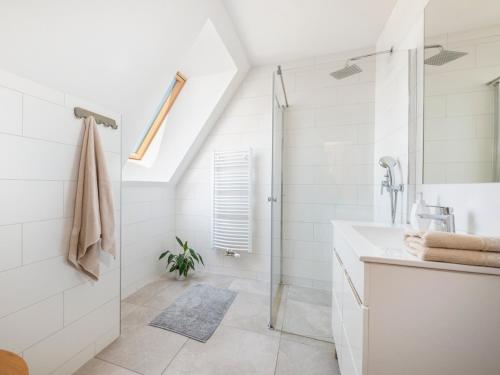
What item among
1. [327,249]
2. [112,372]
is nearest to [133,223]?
[112,372]

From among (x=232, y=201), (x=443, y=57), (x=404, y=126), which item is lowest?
(x=232, y=201)

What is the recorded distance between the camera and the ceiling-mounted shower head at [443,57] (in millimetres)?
1020

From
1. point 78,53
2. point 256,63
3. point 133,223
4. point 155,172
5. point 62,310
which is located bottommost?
point 62,310

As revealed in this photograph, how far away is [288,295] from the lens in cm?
207

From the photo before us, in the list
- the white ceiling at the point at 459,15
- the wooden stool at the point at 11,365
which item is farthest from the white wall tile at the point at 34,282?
the white ceiling at the point at 459,15

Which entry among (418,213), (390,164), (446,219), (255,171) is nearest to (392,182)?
(390,164)

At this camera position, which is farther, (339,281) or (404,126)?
(404,126)

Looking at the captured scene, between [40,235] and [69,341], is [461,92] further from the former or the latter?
[69,341]

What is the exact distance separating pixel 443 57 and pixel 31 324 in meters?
2.57

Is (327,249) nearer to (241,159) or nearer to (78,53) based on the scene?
(241,159)

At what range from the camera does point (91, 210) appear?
3.91 feet

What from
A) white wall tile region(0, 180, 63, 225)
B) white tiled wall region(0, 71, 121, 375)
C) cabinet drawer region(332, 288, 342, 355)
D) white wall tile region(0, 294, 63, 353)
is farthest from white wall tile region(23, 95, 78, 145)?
cabinet drawer region(332, 288, 342, 355)

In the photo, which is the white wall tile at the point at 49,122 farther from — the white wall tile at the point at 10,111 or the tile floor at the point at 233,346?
the tile floor at the point at 233,346

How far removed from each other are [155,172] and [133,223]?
0.71 m
